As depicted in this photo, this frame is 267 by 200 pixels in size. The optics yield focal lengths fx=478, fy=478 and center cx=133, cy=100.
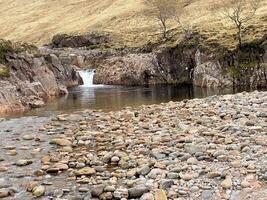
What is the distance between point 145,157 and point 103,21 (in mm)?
127896

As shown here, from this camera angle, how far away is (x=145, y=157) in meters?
21.0

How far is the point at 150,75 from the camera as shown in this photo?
244 feet

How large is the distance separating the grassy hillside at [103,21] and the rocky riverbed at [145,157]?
165ft

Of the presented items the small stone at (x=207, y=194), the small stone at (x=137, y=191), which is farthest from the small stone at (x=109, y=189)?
the small stone at (x=207, y=194)

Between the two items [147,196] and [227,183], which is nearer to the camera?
[147,196]

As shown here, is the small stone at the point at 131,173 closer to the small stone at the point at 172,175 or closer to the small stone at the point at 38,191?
the small stone at the point at 172,175

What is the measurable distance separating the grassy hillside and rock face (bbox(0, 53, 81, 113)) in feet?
91.7

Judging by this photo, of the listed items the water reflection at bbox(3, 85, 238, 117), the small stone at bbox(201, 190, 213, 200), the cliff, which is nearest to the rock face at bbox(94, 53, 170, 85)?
the water reflection at bbox(3, 85, 238, 117)

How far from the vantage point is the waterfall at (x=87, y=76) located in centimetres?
8038

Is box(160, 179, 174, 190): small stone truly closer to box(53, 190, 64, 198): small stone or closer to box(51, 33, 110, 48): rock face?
box(53, 190, 64, 198): small stone

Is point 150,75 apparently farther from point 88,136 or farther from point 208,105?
point 88,136

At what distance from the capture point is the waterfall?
80.4 meters

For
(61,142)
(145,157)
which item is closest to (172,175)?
(145,157)

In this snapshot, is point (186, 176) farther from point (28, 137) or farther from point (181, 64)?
point (181, 64)
